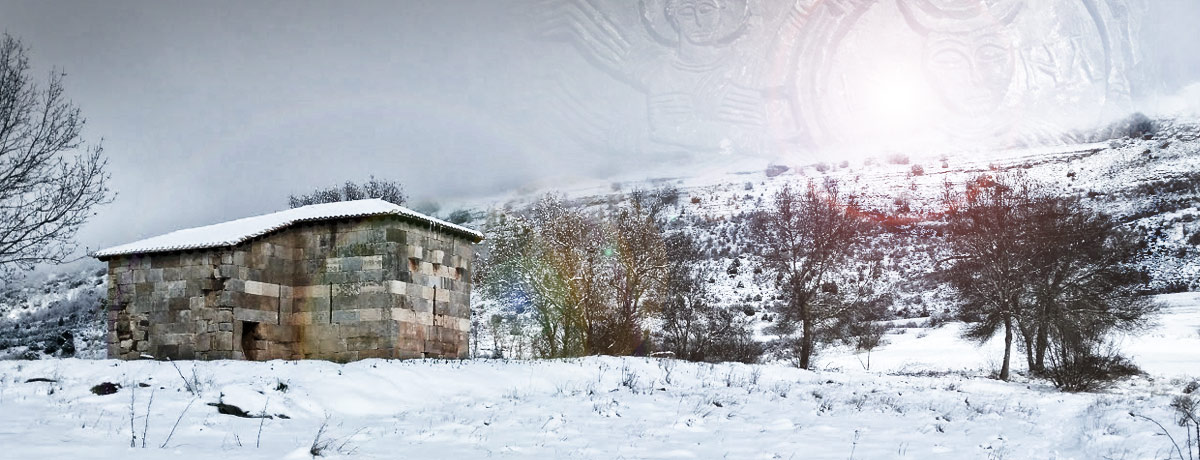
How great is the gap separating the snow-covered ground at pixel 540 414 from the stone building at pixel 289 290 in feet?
11.3

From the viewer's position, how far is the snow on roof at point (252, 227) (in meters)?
20.5

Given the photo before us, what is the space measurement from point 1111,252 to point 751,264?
28749mm

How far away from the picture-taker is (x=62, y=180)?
2027cm

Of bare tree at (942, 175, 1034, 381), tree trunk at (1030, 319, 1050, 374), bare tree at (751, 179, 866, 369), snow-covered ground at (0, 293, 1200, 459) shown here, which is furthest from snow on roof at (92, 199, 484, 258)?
tree trunk at (1030, 319, 1050, 374)

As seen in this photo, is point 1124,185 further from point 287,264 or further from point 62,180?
point 62,180

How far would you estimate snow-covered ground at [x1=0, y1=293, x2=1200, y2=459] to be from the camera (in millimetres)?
9273

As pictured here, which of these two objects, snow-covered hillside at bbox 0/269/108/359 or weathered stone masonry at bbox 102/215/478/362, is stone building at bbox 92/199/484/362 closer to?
weathered stone masonry at bbox 102/215/478/362

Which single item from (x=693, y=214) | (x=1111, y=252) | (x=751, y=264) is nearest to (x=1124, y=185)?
(x=751, y=264)

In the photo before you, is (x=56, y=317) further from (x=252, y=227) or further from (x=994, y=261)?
(x=994, y=261)

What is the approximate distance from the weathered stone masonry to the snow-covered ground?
3395 mm

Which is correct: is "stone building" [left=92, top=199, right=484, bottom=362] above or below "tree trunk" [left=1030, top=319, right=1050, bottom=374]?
above

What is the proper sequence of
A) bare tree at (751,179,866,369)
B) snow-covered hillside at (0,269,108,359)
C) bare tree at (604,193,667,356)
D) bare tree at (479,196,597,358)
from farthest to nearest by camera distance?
snow-covered hillside at (0,269,108,359)
bare tree at (479,196,597,358)
bare tree at (604,193,667,356)
bare tree at (751,179,866,369)

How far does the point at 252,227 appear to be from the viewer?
21.5m

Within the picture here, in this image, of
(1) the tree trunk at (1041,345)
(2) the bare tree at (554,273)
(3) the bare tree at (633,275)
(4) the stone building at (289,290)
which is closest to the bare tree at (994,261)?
(1) the tree trunk at (1041,345)
